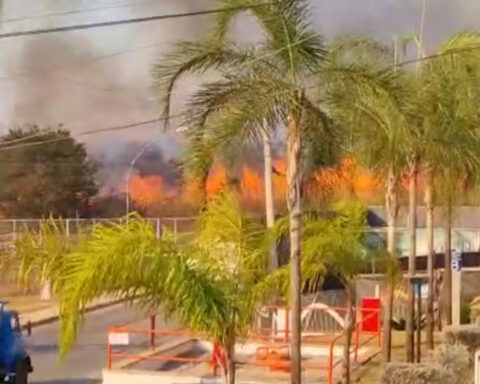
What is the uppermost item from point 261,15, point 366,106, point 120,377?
point 261,15

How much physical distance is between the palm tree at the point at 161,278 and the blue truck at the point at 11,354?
22.2 ft

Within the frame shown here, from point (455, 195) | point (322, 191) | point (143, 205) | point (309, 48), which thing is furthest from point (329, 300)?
point (143, 205)

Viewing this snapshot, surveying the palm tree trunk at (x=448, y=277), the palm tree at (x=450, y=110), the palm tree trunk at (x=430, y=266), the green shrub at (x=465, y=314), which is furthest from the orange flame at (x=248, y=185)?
the green shrub at (x=465, y=314)

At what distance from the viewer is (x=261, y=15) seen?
30.0 feet

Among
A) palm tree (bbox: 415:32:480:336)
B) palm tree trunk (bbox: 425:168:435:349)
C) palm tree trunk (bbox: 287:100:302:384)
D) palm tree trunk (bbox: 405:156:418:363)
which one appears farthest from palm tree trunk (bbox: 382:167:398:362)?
palm tree trunk (bbox: 287:100:302:384)

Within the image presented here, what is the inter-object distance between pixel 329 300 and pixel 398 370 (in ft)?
37.6

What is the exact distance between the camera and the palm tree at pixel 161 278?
791 centimetres

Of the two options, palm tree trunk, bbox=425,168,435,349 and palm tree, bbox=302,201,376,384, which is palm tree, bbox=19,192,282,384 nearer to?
palm tree, bbox=302,201,376,384

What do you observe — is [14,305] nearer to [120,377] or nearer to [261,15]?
[120,377]

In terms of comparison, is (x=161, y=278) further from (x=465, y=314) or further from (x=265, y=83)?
(x=465, y=314)

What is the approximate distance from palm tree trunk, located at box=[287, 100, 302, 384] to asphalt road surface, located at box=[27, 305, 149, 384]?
4.19m

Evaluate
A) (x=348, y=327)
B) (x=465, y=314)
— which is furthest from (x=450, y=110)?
(x=465, y=314)

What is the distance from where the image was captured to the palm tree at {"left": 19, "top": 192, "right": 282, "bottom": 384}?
311 inches

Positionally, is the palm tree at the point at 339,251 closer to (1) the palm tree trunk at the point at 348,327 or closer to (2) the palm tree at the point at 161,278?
(1) the palm tree trunk at the point at 348,327
